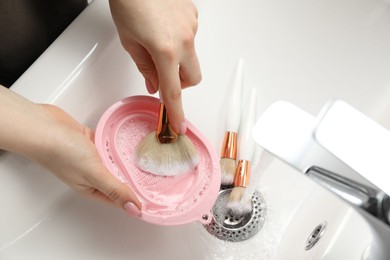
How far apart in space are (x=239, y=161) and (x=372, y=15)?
0.86ft

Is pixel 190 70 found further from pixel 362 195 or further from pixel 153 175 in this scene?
pixel 362 195

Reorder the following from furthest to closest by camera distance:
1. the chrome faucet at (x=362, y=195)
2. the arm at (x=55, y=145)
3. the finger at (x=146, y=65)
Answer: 1. the finger at (x=146, y=65)
2. the arm at (x=55, y=145)
3. the chrome faucet at (x=362, y=195)

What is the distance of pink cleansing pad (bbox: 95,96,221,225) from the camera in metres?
0.48

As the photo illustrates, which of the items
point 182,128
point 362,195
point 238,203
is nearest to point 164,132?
point 182,128

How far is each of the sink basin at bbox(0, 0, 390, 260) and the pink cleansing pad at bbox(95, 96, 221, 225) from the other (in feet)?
0.14

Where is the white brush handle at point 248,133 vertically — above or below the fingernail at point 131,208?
above

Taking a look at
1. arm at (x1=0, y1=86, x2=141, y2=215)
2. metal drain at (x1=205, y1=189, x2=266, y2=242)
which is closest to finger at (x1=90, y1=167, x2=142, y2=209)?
arm at (x1=0, y1=86, x2=141, y2=215)

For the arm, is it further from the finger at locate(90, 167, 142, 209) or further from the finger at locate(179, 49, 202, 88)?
the finger at locate(179, 49, 202, 88)

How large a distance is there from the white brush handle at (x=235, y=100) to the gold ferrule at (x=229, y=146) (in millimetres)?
10

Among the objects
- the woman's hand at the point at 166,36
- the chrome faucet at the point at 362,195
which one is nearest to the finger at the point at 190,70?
the woman's hand at the point at 166,36

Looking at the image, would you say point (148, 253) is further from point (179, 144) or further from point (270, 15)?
point (270, 15)

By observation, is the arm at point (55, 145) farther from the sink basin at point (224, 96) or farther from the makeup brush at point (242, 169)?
the makeup brush at point (242, 169)

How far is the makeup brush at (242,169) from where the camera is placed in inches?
21.1

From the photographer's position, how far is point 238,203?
0.54 m
